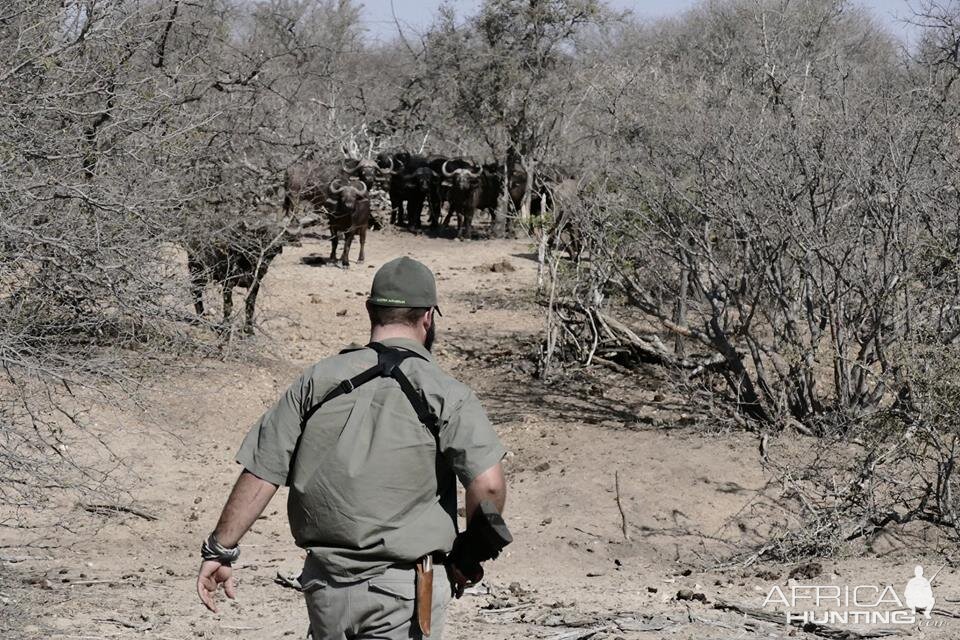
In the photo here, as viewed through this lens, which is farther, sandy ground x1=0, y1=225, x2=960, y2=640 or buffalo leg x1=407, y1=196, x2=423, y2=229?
buffalo leg x1=407, y1=196, x2=423, y2=229

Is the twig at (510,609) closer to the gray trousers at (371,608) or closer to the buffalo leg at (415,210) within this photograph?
the gray trousers at (371,608)

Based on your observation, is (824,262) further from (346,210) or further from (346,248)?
(346,210)

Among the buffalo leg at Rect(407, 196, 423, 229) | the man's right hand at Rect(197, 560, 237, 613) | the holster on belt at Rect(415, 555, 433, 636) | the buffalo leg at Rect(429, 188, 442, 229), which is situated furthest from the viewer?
the buffalo leg at Rect(407, 196, 423, 229)

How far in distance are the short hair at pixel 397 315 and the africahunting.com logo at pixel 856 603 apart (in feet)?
9.45

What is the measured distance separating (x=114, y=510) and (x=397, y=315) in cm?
565

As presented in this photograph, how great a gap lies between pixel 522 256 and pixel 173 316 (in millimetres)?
15045

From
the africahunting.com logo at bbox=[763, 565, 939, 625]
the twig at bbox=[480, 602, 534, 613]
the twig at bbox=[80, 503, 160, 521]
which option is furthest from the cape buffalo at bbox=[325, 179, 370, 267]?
the africahunting.com logo at bbox=[763, 565, 939, 625]

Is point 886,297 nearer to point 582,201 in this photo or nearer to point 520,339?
point 582,201

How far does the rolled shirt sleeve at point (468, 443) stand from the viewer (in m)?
3.30

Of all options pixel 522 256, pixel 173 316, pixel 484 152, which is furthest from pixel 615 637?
pixel 484 152

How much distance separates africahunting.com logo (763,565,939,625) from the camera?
5461 mm

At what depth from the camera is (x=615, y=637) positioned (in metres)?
5.27

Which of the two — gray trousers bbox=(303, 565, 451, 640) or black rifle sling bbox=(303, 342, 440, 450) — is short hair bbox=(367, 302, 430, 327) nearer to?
black rifle sling bbox=(303, 342, 440, 450)

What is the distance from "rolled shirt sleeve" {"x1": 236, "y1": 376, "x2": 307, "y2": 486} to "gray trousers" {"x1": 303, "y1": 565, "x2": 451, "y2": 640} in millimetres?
332
